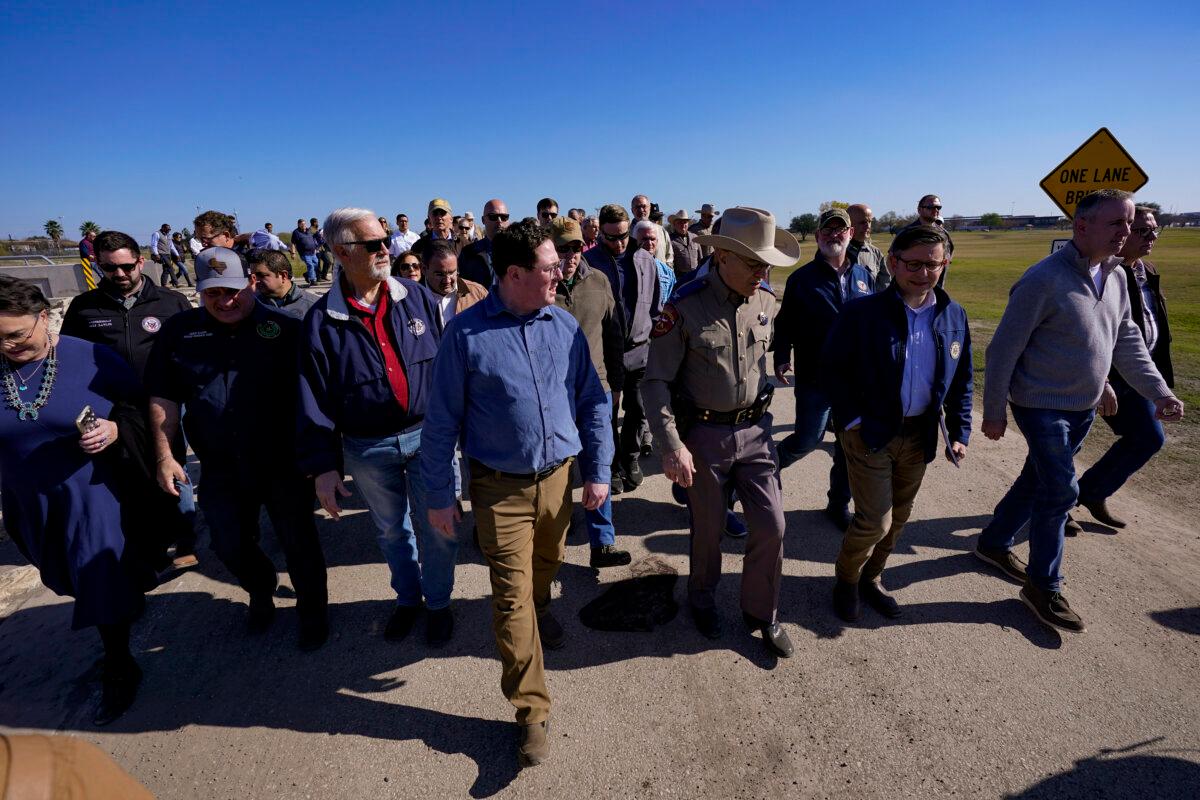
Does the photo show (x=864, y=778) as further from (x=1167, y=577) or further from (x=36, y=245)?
(x=36, y=245)

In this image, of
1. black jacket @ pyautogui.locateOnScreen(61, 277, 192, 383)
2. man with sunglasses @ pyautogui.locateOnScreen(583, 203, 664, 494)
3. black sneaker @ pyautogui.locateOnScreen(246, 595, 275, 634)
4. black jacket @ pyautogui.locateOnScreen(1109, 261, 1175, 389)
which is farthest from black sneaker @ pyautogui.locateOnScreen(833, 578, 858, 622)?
black jacket @ pyautogui.locateOnScreen(61, 277, 192, 383)

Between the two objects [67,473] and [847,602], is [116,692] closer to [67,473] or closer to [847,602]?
[67,473]

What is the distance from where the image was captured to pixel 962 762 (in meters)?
2.54

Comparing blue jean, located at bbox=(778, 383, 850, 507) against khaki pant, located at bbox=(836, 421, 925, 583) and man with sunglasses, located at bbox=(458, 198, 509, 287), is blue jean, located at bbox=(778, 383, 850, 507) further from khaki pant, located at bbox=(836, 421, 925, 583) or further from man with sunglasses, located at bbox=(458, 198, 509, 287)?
man with sunglasses, located at bbox=(458, 198, 509, 287)

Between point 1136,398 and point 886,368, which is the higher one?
point 886,368

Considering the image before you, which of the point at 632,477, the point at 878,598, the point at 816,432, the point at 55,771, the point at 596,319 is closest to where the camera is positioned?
the point at 55,771

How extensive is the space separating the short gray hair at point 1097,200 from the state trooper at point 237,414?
4.23 meters

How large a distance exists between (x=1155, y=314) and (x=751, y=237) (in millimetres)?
3320

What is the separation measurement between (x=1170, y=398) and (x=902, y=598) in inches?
78.3

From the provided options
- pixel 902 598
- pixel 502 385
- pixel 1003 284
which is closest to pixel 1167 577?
pixel 902 598

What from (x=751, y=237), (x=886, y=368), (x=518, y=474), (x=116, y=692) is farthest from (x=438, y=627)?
(x=886, y=368)

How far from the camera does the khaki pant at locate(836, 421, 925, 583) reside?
3.16 metres

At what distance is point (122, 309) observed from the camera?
13.1ft

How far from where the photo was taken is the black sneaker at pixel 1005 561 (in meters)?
3.76
